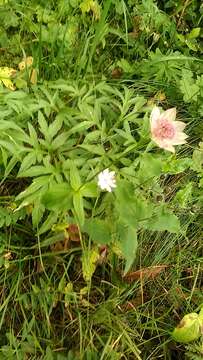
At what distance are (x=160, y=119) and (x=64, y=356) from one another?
716 millimetres


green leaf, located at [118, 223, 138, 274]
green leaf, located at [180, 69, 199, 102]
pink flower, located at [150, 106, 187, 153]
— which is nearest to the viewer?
pink flower, located at [150, 106, 187, 153]

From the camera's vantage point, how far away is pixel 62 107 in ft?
5.64

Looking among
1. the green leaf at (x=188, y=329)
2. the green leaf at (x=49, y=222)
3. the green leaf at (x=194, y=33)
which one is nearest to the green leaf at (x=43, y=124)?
the green leaf at (x=49, y=222)

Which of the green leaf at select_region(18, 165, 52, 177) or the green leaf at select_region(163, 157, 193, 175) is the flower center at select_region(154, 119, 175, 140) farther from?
the green leaf at select_region(18, 165, 52, 177)

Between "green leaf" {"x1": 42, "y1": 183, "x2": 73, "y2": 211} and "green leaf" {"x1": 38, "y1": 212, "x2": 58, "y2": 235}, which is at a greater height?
"green leaf" {"x1": 42, "y1": 183, "x2": 73, "y2": 211}

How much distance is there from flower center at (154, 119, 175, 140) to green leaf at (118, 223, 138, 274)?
0.24 meters

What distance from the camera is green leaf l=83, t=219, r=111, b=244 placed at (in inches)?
60.7

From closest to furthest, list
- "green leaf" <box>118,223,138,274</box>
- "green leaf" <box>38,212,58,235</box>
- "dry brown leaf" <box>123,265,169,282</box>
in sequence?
"green leaf" <box>118,223,138,274</box>, "green leaf" <box>38,212,58,235</box>, "dry brown leaf" <box>123,265,169,282</box>

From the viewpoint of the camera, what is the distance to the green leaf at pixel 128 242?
146 cm

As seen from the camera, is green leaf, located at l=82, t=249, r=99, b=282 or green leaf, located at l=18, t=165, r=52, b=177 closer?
green leaf, located at l=18, t=165, r=52, b=177

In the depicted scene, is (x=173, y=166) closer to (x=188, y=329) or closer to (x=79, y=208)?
(x=79, y=208)

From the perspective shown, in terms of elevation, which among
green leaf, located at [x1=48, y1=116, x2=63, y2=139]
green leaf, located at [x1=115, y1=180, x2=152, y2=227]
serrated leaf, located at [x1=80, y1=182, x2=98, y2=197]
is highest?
green leaf, located at [x1=48, y1=116, x2=63, y2=139]

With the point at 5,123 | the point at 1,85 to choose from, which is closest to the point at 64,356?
the point at 5,123

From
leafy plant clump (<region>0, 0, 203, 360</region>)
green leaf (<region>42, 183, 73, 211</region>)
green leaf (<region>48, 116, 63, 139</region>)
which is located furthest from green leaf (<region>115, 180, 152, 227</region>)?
green leaf (<region>48, 116, 63, 139</region>)
